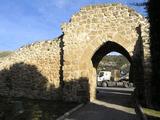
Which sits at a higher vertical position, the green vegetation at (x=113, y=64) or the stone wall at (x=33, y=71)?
the green vegetation at (x=113, y=64)

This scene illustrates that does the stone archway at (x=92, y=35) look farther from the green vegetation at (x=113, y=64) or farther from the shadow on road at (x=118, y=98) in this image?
the green vegetation at (x=113, y=64)

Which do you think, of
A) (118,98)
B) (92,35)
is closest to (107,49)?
(92,35)

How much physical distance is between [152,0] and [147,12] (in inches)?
26.7

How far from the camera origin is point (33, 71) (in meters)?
21.0

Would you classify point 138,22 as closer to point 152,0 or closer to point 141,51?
point 141,51

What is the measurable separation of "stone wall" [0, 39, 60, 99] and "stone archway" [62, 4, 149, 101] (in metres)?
1.11

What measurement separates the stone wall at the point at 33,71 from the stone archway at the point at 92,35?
111cm

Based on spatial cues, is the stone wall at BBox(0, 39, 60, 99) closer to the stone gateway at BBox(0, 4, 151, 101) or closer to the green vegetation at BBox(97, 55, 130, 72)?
the stone gateway at BBox(0, 4, 151, 101)

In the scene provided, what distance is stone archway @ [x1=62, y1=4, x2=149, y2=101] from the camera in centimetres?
1873

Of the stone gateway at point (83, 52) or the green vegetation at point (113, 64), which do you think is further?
the green vegetation at point (113, 64)

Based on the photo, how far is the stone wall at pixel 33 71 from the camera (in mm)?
20422

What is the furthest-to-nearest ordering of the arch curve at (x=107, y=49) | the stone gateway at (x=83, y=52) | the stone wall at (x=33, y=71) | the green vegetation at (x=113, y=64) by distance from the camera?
the green vegetation at (x=113, y=64) < the stone wall at (x=33, y=71) < the arch curve at (x=107, y=49) < the stone gateway at (x=83, y=52)

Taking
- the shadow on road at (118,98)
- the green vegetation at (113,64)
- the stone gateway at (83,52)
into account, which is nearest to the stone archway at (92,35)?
the stone gateway at (83,52)

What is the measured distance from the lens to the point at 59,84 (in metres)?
20.2
